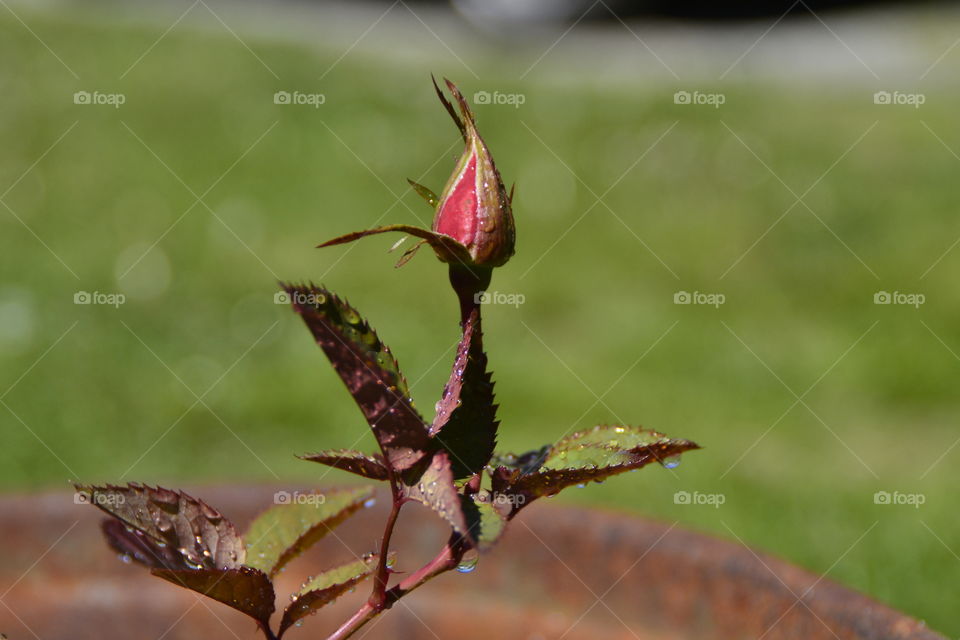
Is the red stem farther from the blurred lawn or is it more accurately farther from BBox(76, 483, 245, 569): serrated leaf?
the blurred lawn

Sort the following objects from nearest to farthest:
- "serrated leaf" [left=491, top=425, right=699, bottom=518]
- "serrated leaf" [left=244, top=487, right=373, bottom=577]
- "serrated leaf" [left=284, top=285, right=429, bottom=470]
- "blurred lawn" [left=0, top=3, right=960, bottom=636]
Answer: "serrated leaf" [left=284, top=285, right=429, bottom=470] → "serrated leaf" [left=491, top=425, right=699, bottom=518] → "serrated leaf" [left=244, top=487, right=373, bottom=577] → "blurred lawn" [left=0, top=3, right=960, bottom=636]

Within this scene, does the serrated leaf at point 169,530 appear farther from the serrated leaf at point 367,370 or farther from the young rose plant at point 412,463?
the serrated leaf at point 367,370

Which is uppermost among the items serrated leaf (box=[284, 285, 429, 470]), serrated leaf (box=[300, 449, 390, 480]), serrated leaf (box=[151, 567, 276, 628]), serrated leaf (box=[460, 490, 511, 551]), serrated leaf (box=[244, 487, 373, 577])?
serrated leaf (box=[284, 285, 429, 470])

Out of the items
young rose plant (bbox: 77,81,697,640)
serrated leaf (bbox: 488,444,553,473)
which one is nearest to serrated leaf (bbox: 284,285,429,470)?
young rose plant (bbox: 77,81,697,640)

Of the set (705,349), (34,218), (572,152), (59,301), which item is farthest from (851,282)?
(34,218)

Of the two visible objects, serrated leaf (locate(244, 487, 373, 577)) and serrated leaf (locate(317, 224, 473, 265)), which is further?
serrated leaf (locate(244, 487, 373, 577))

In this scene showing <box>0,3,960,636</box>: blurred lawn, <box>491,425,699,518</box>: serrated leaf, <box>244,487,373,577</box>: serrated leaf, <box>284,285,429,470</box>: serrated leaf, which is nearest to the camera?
<box>284,285,429,470</box>: serrated leaf

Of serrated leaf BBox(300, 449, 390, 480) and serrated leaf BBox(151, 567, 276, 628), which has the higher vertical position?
serrated leaf BBox(300, 449, 390, 480)

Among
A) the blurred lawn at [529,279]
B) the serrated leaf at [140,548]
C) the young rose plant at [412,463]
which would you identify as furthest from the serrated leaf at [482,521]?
the blurred lawn at [529,279]
